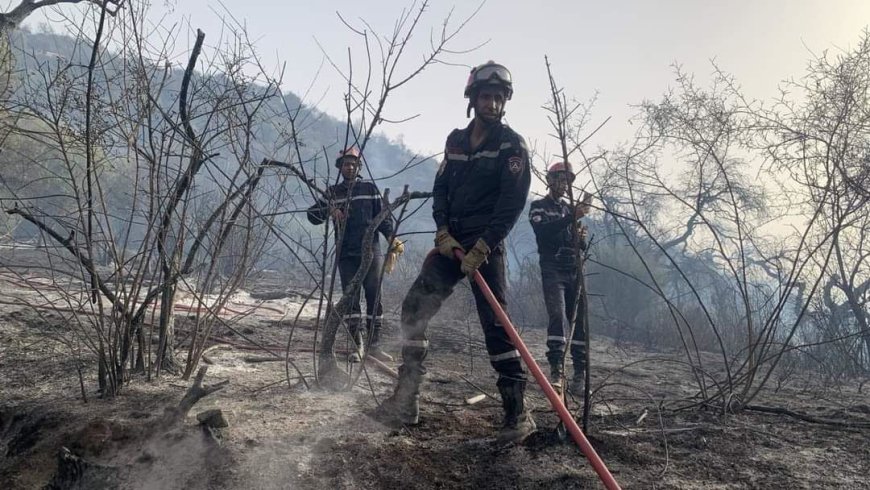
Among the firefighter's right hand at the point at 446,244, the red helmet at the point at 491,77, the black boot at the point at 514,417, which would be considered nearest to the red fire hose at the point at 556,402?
the firefighter's right hand at the point at 446,244

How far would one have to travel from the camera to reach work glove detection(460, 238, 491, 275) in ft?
8.88

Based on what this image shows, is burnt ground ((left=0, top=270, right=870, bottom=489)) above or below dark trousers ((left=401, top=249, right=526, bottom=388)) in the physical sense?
below

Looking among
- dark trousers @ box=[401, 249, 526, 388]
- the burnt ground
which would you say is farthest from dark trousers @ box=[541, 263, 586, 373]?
dark trousers @ box=[401, 249, 526, 388]

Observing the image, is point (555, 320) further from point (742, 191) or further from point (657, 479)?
point (742, 191)

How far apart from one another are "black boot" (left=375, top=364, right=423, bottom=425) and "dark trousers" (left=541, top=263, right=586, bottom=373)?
1.86 m

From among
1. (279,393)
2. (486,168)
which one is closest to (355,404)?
(279,393)

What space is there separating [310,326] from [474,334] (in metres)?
2.87

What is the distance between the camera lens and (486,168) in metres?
2.96

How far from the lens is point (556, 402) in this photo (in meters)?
2.21

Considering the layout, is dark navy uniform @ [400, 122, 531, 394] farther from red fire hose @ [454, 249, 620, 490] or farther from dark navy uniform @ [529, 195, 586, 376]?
dark navy uniform @ [529, 195, 586, 376]

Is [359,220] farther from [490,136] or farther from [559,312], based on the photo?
[490,136]

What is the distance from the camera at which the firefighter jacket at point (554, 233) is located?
475cm

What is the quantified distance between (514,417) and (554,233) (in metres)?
2.52

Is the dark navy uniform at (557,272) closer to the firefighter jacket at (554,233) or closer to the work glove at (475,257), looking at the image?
the firefighter jacket at (554,233)
